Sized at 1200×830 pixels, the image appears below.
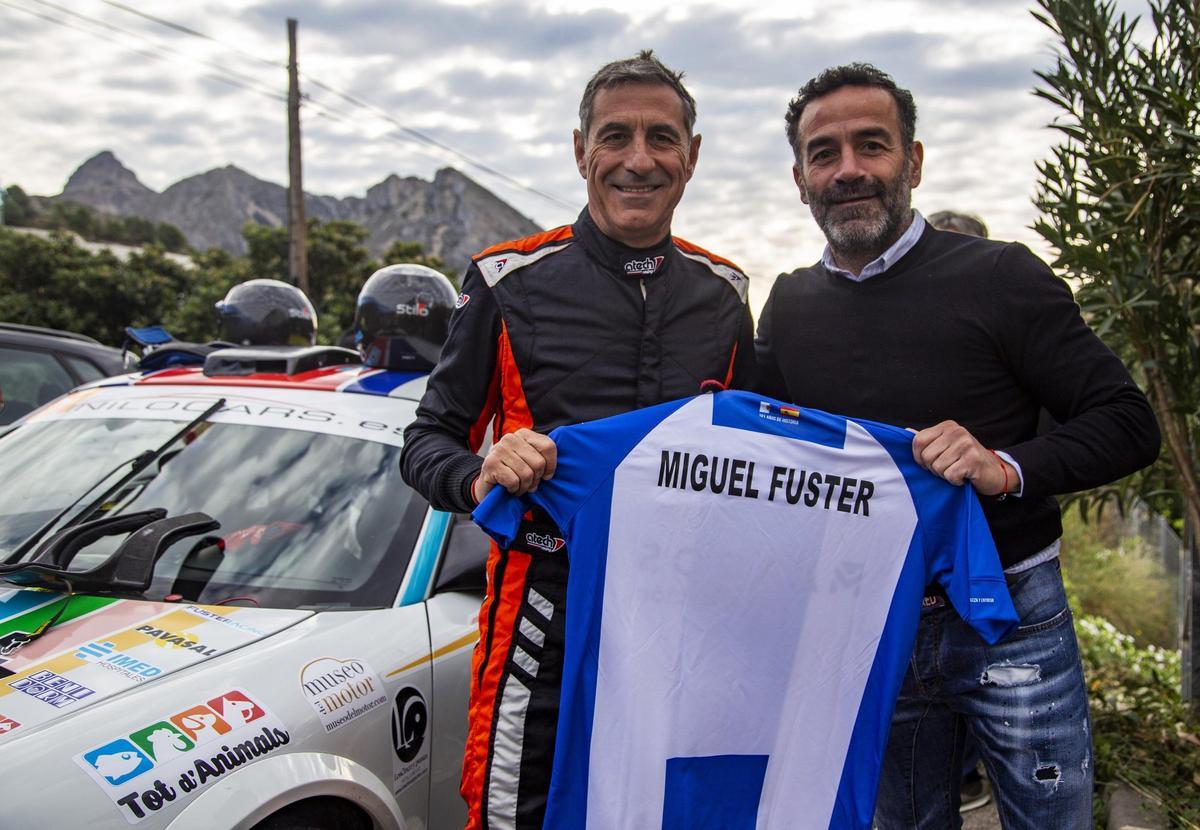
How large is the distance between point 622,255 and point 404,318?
1768 mm

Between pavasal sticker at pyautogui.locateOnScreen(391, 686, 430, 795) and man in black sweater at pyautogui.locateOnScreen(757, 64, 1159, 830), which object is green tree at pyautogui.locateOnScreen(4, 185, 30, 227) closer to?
pavasal sticker at pyautogui.locateOnScreen(391, 686, 430, 795)

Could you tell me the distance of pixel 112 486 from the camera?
293 cm

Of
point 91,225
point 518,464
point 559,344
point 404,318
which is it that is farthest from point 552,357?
point 91,225

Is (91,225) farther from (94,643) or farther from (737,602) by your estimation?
(737,602)

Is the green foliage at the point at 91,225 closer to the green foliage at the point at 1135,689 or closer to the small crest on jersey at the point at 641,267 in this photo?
the green foliage at the point at 1135,689

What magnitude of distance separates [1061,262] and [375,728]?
9.89 feet

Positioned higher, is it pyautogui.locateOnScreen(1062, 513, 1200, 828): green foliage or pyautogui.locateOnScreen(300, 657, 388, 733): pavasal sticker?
pyautogui.locateOnScreen(300, 657, 388, 733): pavasal sticker

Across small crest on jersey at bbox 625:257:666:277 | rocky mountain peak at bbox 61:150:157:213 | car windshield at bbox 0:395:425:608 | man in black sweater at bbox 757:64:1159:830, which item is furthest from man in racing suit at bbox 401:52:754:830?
rocky mountain peak at bbox 61:150:157:213

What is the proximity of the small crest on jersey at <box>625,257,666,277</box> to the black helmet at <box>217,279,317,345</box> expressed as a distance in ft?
9.13

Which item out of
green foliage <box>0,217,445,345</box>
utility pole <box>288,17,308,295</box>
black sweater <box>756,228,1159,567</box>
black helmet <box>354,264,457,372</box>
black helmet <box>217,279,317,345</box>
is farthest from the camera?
green foliage <box>0,217,445,345</box>

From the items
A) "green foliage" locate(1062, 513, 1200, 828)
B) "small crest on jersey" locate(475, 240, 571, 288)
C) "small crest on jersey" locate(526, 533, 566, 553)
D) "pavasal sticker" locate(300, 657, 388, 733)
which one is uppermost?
"small crest on jersey" locate(475, 240, 571, 288)

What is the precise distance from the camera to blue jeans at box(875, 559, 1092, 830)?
7.25 feet

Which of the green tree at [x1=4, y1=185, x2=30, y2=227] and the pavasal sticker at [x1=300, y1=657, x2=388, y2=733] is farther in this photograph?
the green tree at [x1=4, y1=185, x2=30, y2=227]

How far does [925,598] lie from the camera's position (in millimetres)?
2301
